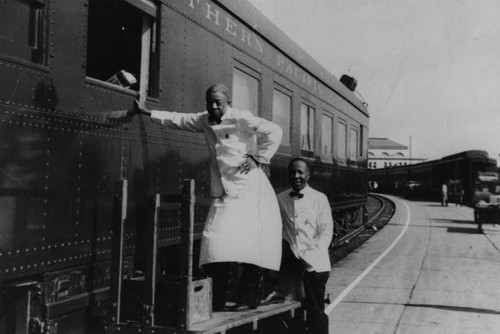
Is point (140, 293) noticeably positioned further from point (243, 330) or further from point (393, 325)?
point (393, 325)

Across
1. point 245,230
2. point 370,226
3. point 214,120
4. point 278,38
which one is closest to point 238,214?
point 245,230

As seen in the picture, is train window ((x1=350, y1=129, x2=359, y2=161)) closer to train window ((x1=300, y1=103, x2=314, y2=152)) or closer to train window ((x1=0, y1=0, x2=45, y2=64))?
train window ((x1=300, y1=103, x2=314, y2=152))

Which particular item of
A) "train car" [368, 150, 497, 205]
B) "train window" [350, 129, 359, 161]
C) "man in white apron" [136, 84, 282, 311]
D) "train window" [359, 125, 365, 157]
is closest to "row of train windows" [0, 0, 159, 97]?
"man in white apron" [136, 84, 282, 311]

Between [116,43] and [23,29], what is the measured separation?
4.51 ft

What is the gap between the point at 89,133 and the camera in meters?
3.62

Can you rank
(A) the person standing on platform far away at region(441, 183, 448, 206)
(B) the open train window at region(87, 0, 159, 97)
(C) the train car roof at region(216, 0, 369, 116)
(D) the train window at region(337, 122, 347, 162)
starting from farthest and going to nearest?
1. (A) the person standing on platform far away at region(441, 183, 448, 206)
2. (D) the train window at region(337, 122, 347, 162)
3. (C) the train car roof at region(216, 0, 369, 116)
4. (B) the open train window at region(87, 0, 159, 97)

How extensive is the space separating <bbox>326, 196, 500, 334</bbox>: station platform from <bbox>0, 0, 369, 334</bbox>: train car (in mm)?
3023

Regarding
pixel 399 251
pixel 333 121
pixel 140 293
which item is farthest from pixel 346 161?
pixel 140 293

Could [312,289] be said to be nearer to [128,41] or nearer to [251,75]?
[128,41]

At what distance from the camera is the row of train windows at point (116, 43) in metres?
3.13

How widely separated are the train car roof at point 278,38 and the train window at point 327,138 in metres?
0.67

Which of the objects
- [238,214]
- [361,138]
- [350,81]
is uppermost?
[350,81]

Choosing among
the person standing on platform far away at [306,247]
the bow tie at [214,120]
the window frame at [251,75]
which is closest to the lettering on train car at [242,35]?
the window frame at [251,75]

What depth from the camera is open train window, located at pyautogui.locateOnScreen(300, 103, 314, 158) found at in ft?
27.6
